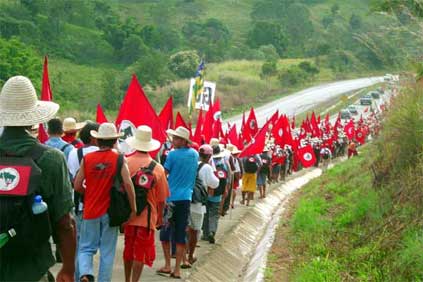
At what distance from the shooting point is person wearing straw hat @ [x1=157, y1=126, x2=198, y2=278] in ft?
27.9

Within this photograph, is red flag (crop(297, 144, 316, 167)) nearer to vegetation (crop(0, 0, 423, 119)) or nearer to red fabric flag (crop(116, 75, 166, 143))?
vegetation (crop(0, 0, 423, 119))

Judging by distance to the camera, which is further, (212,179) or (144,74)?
(144,74)

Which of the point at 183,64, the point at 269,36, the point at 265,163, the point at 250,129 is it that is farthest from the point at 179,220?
the point at 269,36

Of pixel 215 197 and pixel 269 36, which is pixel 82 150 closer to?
pixel 215 197

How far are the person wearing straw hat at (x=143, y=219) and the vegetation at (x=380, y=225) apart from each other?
208 cm

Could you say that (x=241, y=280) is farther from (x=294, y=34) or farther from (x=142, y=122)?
(x=294, y=34)

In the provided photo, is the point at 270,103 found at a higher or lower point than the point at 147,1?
lower

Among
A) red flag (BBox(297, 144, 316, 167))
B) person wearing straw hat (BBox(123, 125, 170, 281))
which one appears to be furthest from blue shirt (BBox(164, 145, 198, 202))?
red flag (BBox(297, 144, 316, 167))

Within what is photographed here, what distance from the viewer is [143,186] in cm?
717

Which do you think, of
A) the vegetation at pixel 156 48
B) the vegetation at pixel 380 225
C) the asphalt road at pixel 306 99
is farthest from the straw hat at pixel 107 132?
the asphalt road at pixel 306 99

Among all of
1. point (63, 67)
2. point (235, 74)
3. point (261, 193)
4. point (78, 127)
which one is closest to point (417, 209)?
point (78, 127)

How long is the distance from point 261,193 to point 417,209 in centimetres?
1020

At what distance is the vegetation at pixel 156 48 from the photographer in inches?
2287

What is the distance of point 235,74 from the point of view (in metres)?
75.2
